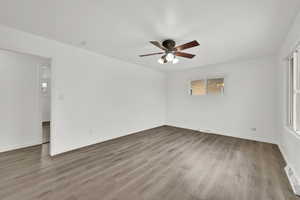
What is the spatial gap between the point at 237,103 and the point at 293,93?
180cm

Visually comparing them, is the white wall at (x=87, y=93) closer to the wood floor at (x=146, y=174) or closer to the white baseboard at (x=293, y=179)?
the wood floor at (x=146, y=174)

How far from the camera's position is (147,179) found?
2.06 m

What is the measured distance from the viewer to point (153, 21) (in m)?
2.06

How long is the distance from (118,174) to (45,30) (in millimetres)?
2900

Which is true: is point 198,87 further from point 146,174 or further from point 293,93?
point 146,174

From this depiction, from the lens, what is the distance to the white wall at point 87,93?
2765mm

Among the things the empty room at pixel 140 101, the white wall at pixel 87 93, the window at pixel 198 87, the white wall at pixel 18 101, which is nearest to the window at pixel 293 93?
the empty room at pixel 140 101

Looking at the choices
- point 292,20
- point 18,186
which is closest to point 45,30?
point 18,186

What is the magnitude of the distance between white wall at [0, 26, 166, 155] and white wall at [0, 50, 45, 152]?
959mm

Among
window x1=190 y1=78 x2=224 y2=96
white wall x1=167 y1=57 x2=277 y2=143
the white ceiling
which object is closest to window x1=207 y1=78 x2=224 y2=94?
window x1=190 y1=78 x2=224 y2=96

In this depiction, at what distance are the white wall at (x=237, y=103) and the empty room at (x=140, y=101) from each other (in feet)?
0.10

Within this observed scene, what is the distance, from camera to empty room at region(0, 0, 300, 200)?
180cm

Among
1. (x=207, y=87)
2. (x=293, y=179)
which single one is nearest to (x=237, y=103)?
(x=207, y=87)

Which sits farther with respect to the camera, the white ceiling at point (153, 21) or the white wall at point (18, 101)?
the white wall at point (18, 101)
